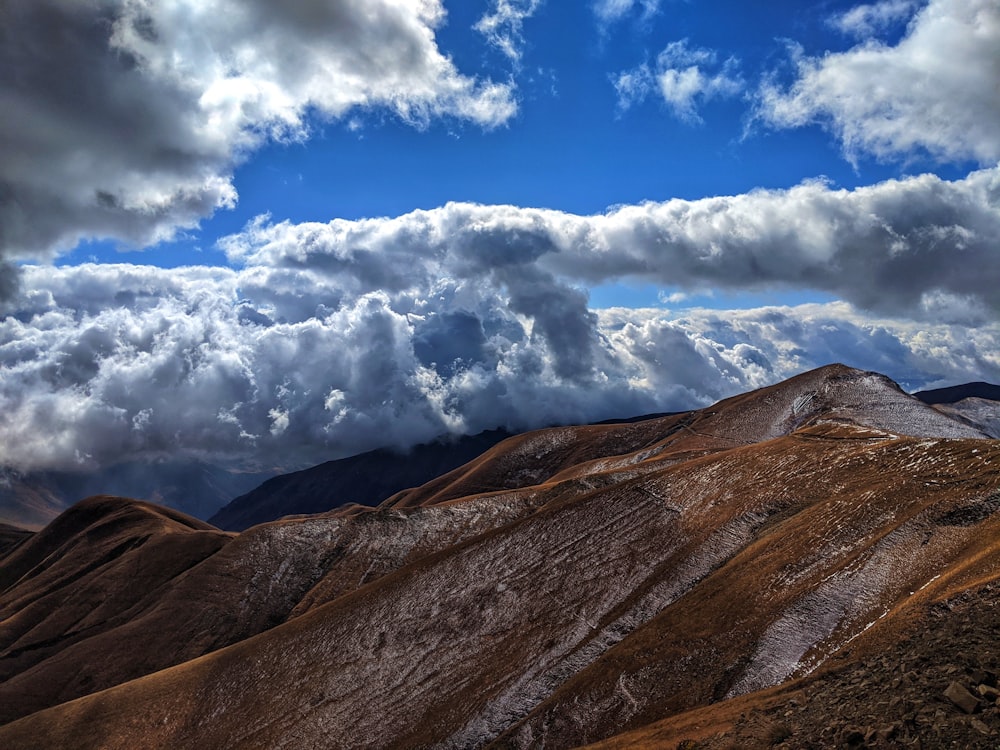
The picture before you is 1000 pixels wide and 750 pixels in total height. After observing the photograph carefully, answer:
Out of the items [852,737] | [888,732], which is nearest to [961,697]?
[888,732]

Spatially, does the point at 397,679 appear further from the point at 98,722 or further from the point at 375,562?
the point at 375,562

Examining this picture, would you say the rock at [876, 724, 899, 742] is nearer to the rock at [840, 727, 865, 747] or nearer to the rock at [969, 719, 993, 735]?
the rock at [840, 727, 865, 747]

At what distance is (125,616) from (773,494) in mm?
116399

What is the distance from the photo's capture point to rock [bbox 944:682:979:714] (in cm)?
2470

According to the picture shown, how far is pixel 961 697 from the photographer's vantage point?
2516 cm

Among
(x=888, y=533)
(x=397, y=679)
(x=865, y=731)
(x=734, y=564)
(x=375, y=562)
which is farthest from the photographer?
(x=375, y=562)

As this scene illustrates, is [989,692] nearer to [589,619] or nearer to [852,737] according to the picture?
[852,737]

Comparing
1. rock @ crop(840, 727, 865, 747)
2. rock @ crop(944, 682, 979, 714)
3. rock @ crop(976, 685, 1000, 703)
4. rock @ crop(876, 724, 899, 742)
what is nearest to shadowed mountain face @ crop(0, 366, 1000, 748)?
rock @ crop(876, 724, 899, 742)

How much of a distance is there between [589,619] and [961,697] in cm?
4142

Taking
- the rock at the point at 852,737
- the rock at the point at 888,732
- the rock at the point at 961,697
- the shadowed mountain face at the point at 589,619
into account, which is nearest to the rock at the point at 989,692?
the rock at the point at 961,697

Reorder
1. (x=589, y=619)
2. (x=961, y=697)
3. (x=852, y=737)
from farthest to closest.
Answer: (x=589, y=619)
(x=852, y=737)
(x=961, y=697)

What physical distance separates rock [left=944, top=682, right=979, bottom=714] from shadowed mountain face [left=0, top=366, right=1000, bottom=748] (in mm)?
401

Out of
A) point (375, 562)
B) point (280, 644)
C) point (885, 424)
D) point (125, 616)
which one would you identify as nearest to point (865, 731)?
point (280, 644)

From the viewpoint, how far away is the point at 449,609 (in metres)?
74.8
